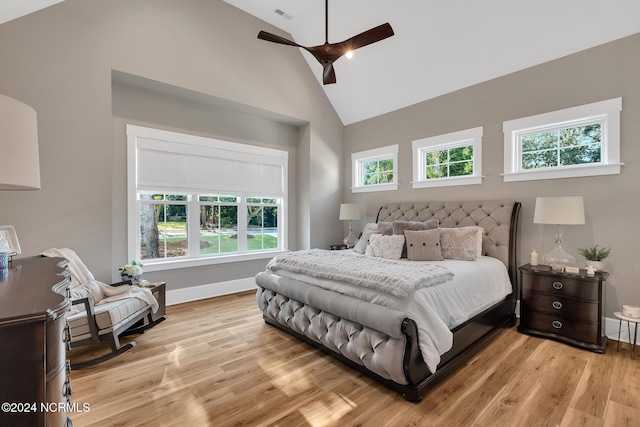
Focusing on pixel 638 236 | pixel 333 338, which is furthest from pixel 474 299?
pixel 638 236

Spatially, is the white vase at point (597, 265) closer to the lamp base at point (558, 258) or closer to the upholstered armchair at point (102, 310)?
the lamp base at point (558, 258)

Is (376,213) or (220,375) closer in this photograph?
(220,375)

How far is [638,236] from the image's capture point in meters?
2.87

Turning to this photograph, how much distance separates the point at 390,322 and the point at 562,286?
6.99 ft

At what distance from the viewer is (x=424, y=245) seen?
3223 mm

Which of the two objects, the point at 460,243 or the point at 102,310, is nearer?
the point at 102,310

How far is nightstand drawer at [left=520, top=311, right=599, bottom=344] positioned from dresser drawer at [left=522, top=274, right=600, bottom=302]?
25cm

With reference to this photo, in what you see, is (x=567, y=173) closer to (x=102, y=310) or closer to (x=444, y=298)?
(x=444, y=298)

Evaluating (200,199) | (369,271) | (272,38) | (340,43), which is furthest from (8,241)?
(340,43)

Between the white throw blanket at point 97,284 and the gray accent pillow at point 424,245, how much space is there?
2759mm

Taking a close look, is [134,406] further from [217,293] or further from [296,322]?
[217,293]

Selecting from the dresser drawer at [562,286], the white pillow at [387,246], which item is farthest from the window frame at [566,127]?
the white pillow at [387,246]

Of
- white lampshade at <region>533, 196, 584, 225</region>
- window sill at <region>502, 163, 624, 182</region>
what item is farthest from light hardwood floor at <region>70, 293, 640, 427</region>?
window sill at <region>502, 163, 624, 182</region>

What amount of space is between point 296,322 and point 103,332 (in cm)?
163
